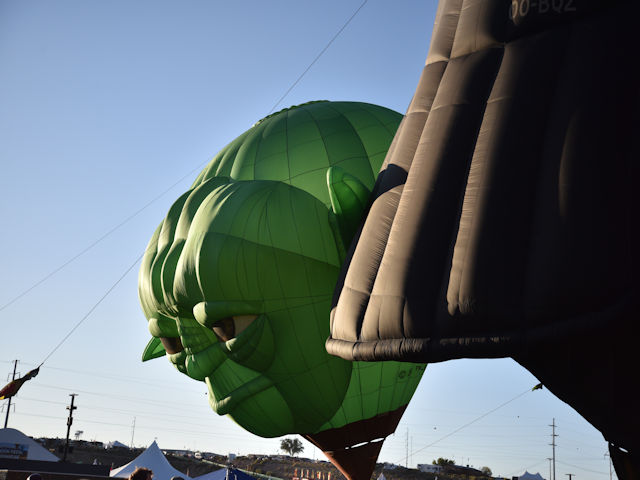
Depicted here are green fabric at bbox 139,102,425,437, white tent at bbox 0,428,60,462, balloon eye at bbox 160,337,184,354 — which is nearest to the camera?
green fabric at bbox 139,102,425,437

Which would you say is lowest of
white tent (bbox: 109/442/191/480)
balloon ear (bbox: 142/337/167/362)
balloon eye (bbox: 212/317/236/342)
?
white tent (bbox: 109/442/191/480)

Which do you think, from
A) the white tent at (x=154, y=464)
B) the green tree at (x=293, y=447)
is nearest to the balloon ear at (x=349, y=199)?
the white tent at (x=154, y=464)

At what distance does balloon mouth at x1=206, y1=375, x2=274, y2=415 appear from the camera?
10133mm

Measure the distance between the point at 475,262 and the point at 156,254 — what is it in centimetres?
670

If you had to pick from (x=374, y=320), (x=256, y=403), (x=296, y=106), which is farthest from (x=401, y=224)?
(x=296, y=106)

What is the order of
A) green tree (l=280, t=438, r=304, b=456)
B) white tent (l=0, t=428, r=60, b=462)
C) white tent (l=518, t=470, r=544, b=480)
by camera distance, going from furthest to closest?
green tree (l=280, t=438, r=304, b=456), white tent (l=518, t=470, r=544, b=480), white tent (l=0, t=428, r=60, b=462)

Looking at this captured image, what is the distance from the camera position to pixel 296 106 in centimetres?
1248

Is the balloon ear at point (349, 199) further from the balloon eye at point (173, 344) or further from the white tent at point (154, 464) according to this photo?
A: the white tent at point (154, 464)

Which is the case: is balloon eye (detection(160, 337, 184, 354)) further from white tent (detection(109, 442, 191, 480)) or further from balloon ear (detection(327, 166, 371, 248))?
white tent (detection(109, 442, 191, 480))

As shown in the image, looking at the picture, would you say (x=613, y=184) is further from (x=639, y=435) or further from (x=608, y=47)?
(x=639, y=435)

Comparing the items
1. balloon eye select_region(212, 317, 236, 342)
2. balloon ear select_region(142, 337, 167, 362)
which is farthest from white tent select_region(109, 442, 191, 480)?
balloon eye select_region(212, 317, 236, 342)

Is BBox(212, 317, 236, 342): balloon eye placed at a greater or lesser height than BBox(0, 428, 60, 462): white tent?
lesser

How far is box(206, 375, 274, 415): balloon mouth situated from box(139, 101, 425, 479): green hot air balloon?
0.06 ft

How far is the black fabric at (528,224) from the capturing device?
559cm
